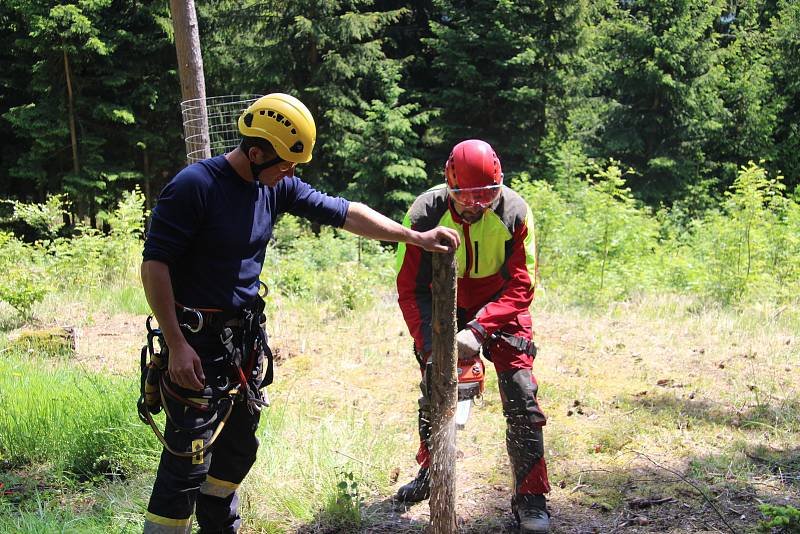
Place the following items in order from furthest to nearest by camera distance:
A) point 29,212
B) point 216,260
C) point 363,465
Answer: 1. point 29,212
2. point 363,465
3. point 216,260

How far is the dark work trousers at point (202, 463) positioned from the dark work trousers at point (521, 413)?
105 cm

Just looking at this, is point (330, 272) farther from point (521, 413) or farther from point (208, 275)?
point (208, 275)

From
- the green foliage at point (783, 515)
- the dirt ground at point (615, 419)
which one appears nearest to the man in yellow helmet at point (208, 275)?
the dirt ground at point (615, 419)

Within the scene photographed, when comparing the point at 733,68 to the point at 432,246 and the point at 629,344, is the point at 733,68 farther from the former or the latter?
the point at 432,246

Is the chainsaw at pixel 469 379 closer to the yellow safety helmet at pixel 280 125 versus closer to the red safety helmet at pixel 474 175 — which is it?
the red safety helmet at pixel 474 175

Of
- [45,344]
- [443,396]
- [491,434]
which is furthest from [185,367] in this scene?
[45,344]

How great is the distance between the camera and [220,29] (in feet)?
62.2

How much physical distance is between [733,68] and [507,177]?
33.2 feet

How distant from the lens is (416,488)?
387 cm

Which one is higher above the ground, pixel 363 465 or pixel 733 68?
pixel 733 68

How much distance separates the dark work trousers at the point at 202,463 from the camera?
267 cm

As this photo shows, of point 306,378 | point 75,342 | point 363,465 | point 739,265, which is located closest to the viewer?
A: point 363,465

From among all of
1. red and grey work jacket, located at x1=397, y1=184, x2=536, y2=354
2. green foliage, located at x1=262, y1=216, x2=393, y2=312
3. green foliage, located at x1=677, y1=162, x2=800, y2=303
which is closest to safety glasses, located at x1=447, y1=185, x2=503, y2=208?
red and grey work jacket, located at x1=397, y1=184, x2=536, y2=354

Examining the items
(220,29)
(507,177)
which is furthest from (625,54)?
(220,29)
